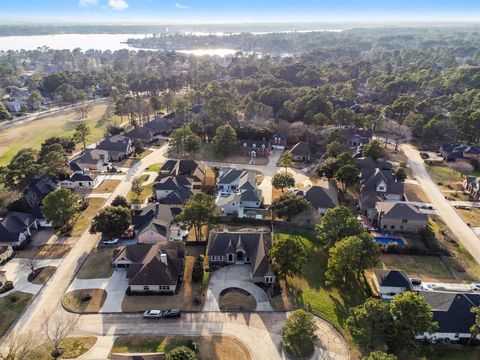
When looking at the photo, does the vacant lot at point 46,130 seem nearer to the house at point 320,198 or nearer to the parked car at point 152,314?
the parked car at point 152,314

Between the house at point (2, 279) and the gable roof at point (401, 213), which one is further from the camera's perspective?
the gable roof at point (401, 213)

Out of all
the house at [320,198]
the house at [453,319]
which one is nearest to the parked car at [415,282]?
the house at [453,319]

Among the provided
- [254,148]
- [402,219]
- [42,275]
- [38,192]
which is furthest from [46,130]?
[402,219]

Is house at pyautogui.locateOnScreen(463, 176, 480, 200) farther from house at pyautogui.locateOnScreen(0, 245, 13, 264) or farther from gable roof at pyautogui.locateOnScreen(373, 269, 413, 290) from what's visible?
house at pyautogui.locateOnScreen(0, 245, 13, 264)

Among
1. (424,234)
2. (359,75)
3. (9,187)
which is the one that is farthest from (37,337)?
(359,75)

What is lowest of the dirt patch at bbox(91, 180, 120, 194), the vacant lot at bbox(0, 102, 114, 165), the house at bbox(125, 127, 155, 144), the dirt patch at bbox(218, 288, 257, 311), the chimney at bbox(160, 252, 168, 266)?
the vacant lot at bbox(0, 102, 114, 165)

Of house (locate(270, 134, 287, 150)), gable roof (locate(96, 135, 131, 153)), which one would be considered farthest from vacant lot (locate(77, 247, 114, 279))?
house (locate(270, 134, 287, 150))

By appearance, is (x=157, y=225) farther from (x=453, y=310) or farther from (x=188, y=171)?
(x=453, y=310)
